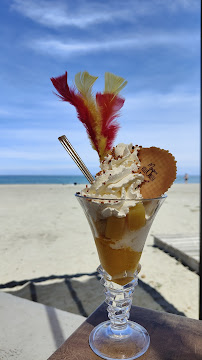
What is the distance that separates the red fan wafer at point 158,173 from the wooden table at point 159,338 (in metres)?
0.52

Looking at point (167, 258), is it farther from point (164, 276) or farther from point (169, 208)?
point (169, 208)

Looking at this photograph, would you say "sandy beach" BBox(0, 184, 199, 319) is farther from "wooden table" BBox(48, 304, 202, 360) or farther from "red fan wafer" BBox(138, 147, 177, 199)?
"red fan wafer" BBox(138, 147, 177, 199)

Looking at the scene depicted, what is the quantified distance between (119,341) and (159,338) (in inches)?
5.9

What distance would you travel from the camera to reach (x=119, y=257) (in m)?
0.98

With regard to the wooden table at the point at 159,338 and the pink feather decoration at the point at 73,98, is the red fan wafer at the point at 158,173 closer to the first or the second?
the pink feather decoration at the point at 73,98

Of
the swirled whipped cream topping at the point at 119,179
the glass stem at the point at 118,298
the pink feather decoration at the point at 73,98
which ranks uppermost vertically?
the pink feather decoration at the point at 73,98

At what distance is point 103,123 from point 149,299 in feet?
8.15

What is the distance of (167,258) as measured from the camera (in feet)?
14.4

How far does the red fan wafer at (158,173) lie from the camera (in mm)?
1046

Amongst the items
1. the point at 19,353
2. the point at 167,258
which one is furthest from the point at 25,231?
the point at 19,353

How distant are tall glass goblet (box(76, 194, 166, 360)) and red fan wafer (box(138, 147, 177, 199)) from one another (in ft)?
0.24

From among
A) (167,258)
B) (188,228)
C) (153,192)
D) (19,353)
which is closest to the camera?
(153,192)

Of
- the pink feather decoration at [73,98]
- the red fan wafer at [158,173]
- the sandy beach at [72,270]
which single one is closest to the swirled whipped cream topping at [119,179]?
the red fan wafer at [158,173]

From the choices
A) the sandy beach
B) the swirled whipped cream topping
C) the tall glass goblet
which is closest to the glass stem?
the tall glass goblet
